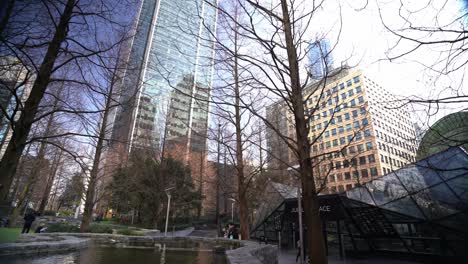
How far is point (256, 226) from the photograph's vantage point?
61.0 feet

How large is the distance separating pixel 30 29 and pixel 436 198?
52.7ft

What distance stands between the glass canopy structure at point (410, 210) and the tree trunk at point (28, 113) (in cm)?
1284

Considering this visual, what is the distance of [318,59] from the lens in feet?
16.6

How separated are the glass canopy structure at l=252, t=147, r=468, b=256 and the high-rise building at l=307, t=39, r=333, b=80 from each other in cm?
803

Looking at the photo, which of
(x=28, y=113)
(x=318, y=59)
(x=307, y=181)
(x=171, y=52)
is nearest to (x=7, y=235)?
(x=28, y=113)

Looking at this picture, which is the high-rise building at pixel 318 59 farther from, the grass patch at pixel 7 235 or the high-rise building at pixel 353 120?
the grass patch at pixel 7 235

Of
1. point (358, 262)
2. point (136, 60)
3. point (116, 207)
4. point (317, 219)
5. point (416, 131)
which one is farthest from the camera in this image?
point (116, 207)

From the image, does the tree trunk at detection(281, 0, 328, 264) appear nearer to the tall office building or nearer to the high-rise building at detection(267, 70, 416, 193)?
the high-rise building at detection(267, 70, 416, 193)

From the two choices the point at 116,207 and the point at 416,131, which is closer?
the point at 416,131

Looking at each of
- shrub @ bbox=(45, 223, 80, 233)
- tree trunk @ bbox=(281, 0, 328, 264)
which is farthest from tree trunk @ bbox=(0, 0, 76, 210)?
shrub @ bbox=(45, 223, 80, 233)

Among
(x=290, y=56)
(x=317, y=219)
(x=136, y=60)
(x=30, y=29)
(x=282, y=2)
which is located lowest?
(x=317, y=219)

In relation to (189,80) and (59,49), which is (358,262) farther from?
(59,49)

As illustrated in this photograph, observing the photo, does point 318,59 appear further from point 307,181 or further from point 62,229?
point 62,229

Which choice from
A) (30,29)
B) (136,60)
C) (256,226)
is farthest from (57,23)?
(256,226)
